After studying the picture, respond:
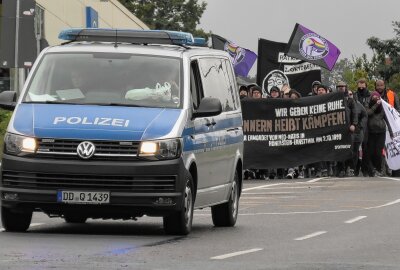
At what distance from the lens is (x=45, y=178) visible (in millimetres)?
15062

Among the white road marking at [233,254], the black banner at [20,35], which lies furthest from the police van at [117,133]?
the black banner at [20,35]

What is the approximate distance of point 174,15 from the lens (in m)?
138

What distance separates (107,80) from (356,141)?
17.6 metres

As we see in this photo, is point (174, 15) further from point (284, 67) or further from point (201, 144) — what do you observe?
point (201, 144)

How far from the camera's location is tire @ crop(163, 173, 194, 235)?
608 inches

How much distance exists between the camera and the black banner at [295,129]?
33.1 meters

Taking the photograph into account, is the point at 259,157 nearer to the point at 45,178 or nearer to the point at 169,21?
the point at 45,178

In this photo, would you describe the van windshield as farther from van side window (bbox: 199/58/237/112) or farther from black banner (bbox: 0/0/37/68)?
black banner (bbox: 0/0/37/68)

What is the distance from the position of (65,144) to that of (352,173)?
19.7 meters

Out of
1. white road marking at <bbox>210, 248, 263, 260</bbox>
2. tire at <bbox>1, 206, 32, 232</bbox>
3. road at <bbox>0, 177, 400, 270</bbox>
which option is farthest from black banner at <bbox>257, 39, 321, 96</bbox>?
white road marking at <bbox>210, 248, 263, 260</bbox>

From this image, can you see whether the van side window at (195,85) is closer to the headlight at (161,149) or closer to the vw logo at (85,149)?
the headlight at (161,149)

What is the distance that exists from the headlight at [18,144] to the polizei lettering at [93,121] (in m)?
0.34

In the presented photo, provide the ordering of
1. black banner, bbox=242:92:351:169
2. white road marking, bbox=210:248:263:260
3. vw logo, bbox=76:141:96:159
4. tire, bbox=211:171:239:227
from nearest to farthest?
white road marking, bbox=210:248:263:260
vw logo, bbox=76:141:96:159
tire, bbox=211:171:239:227
black banner, bbox=242:92:351:169

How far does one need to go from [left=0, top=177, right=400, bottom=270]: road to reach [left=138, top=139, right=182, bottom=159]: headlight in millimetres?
845
